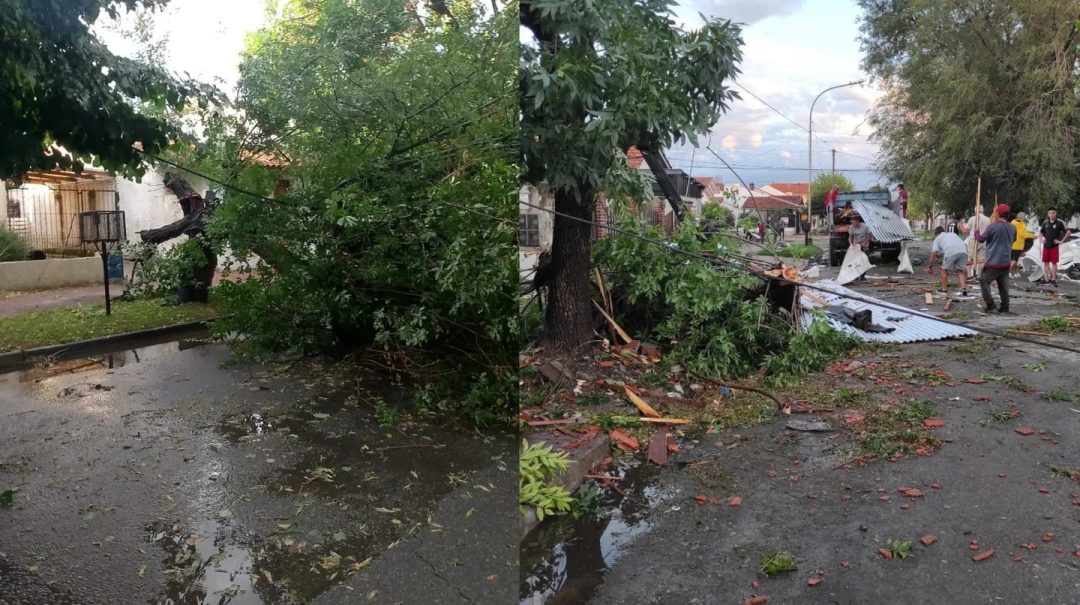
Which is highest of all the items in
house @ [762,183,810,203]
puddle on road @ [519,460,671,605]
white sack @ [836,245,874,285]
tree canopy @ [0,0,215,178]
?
tree canopy @ [0,0,215,178]

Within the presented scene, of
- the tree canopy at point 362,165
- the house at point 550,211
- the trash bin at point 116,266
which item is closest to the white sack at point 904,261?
the house at point 550,211

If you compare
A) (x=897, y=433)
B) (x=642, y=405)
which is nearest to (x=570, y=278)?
(x=642, y=405)

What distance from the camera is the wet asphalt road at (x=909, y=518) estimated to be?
1.63 metres

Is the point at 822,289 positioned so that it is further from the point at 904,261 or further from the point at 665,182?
the point at 665,182

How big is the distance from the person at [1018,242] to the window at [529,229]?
3.96ft

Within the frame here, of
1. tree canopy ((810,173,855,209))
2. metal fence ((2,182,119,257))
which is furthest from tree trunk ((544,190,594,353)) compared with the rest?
metal fence ((2,182,119,257))

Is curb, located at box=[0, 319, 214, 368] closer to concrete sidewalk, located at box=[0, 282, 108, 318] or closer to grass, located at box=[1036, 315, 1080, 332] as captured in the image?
concrete sidewalk, located at box=[0, 282, 108, 318]

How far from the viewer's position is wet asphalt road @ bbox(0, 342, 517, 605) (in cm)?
151

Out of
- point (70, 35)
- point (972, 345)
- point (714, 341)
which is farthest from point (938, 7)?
point (70, 35)

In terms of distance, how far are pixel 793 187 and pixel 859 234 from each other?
238mm

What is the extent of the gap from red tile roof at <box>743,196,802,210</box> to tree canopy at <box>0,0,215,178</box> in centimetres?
149

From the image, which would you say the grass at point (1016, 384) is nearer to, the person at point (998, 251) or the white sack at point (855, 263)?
the person at point (998, 251)

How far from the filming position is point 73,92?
1.43 metres

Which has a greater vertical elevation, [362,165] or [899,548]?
[362,165]
